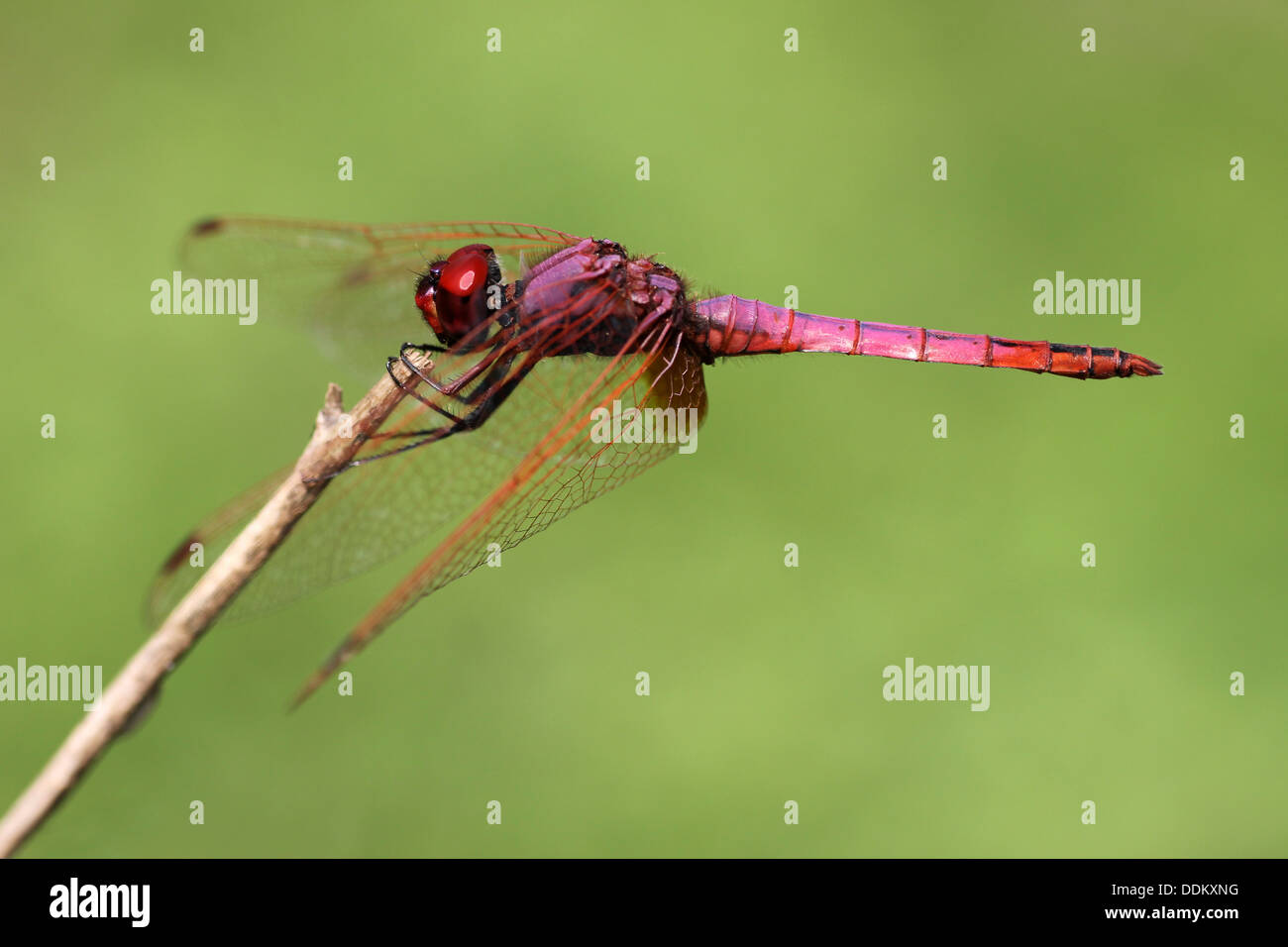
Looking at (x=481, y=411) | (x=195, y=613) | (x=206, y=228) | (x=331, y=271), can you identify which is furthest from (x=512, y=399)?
(x=206, y=228)

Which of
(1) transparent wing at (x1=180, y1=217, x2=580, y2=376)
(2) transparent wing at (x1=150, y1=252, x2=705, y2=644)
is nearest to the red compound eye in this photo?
(2) transparent wing at (x1=150, y1=252, x2=705, y2=644)

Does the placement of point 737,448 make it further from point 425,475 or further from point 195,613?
point 195,613

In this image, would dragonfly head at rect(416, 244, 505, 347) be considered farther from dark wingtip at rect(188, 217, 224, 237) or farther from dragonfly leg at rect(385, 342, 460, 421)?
dark wingtip at rect(188, 217, 224, 237)

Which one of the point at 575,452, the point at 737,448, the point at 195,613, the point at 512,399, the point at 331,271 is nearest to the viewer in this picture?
the point at 195,613

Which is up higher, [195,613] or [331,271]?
[331,271]

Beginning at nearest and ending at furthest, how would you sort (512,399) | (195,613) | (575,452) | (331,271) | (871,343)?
1. (195,613)
2. (575,452)
3. (512,399)
4. (871,343)
5. (331,271)

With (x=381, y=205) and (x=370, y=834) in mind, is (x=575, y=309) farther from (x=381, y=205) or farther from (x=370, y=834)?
(x=381, y=205)
